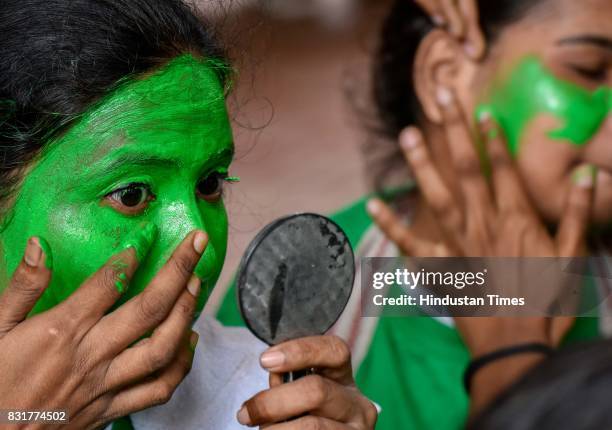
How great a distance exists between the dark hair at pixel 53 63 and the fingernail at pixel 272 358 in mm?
303

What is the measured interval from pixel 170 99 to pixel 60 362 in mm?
298

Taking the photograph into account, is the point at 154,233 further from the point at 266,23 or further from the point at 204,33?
the point at 266,23

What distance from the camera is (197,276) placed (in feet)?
2.85

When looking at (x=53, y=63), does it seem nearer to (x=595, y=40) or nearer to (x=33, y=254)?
(x=33, y=254)

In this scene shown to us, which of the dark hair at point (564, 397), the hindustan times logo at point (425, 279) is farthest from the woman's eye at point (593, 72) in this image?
the dark hair at point (564, 397)

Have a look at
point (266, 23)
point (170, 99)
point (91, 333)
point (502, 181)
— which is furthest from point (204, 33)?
point (502, 181)

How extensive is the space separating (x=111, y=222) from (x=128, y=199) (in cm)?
3

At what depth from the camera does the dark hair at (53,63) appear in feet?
2.78

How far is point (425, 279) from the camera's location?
1407mm

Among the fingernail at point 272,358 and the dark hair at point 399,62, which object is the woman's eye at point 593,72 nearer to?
the dark hair at point 399,62

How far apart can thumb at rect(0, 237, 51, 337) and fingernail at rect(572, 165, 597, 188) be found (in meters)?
0.86

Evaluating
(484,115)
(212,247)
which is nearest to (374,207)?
(484,115)

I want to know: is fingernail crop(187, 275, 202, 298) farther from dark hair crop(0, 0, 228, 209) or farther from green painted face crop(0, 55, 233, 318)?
dark hair crop(0, 0, 228, 209)

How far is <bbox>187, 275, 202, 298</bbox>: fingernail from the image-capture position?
838 mm
